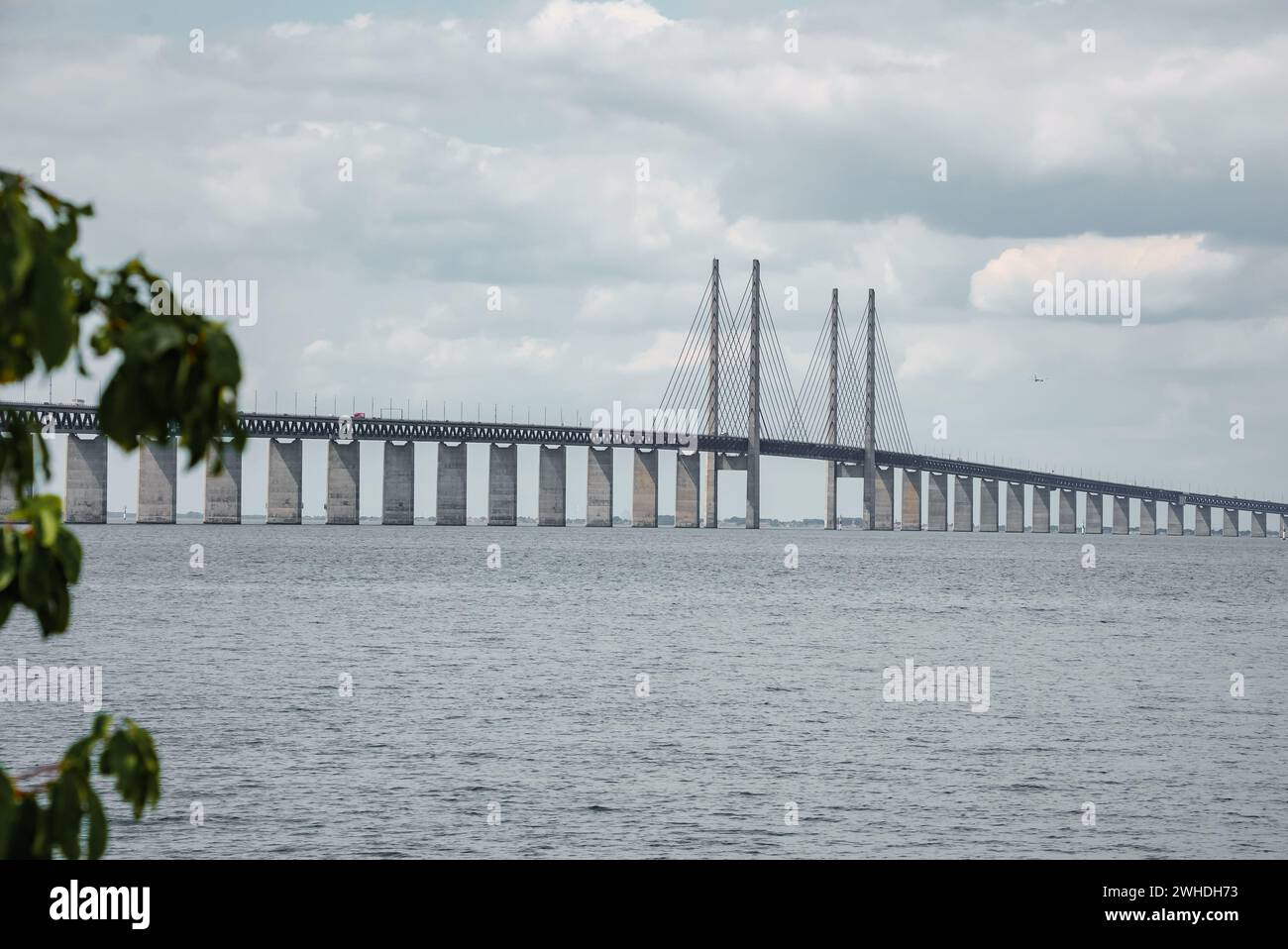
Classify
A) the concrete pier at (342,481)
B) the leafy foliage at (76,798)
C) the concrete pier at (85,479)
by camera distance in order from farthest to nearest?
the concrete pier at (342,481), the concrete pier at (85,479), the leafy foliage at (76,798)

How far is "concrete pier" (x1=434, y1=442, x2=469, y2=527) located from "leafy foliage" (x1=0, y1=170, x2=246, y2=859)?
627 feet

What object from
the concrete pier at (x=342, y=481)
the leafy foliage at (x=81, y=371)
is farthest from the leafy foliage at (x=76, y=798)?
the concrete pier at (x=342, y=481)

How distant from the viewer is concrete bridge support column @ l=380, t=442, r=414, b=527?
191m

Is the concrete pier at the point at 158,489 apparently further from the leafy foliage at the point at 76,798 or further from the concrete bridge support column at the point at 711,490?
the leafy foliage at the point at 76,798

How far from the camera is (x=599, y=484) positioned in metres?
198

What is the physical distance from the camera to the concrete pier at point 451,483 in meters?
195

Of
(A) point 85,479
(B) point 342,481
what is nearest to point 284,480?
(B) point 342,481

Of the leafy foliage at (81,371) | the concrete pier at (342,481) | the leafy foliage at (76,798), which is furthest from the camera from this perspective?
the concrete pier at (342,481)

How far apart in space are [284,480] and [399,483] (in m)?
15.3

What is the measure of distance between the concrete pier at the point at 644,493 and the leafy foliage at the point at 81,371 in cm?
18903

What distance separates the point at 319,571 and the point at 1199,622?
188 ft

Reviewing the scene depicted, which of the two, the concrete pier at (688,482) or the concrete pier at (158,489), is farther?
the concrete pier at (688,482)

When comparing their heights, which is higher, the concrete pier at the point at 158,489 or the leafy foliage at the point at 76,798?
the concrete pier at the point at 158,489

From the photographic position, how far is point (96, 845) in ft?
14.4
